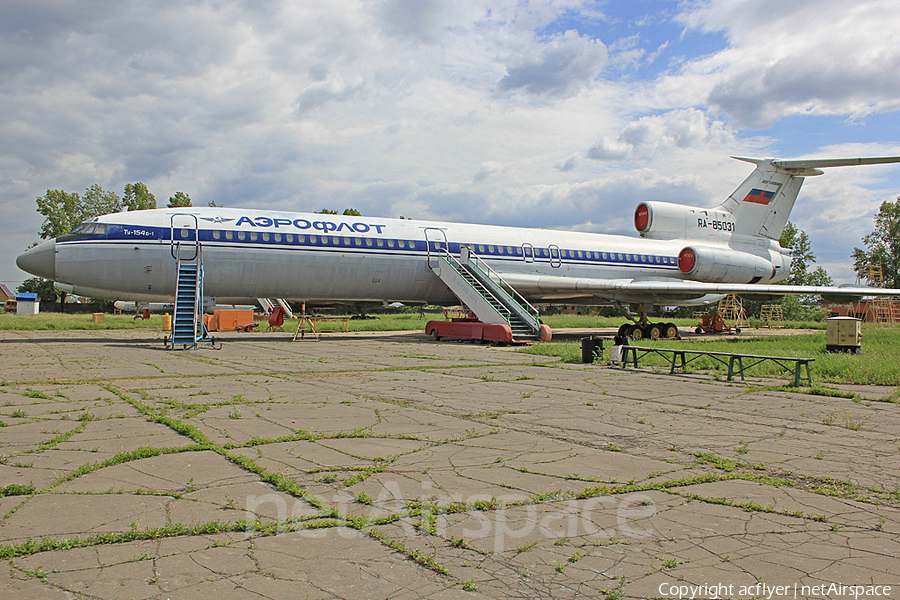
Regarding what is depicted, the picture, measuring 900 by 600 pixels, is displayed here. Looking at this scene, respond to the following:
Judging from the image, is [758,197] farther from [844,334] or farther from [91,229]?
[91,229]

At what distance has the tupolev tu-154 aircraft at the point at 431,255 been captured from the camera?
706 inches

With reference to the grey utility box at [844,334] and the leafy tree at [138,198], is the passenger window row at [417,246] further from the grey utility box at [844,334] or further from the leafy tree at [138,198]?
the leafy tree at [138,198]

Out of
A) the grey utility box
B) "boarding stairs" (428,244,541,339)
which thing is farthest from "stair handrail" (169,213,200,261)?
the grey utility box

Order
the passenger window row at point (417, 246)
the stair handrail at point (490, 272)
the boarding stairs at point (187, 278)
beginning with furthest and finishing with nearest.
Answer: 1. the stair handrail at point (490, 272)
2. the passenger window row at point (417, 246)
3. the boarding stairs at point (187, 278)

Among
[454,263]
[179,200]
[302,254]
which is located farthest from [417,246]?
[179,200]

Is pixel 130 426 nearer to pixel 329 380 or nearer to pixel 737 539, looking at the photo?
pixel 329 380

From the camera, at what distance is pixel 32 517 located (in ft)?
11.9

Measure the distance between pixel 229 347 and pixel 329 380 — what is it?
8.57 metres

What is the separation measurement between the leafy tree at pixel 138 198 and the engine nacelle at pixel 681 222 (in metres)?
57.1

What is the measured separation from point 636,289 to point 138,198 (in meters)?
61.6

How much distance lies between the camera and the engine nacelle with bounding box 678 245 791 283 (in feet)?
84.2

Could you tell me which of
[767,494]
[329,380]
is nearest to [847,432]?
[767,494]

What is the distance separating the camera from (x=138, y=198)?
6769 centimetres

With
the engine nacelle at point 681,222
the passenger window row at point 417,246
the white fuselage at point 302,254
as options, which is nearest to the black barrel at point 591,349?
the white fuselage at point 302,254
